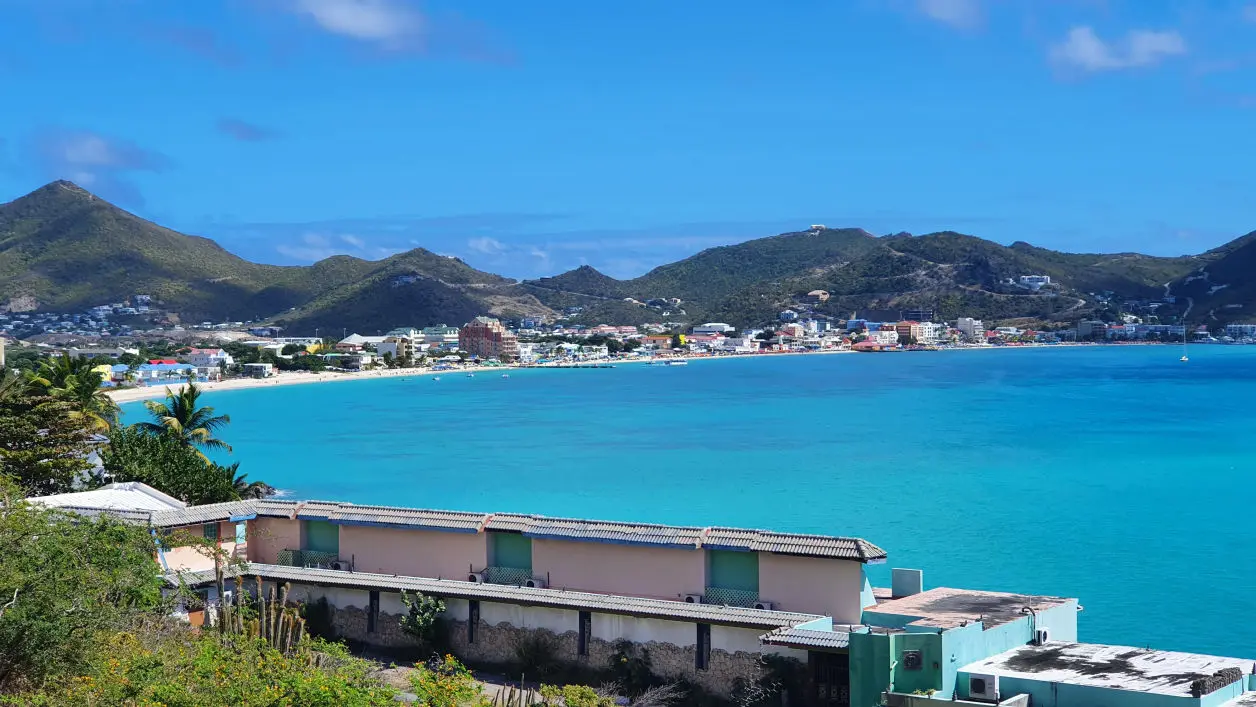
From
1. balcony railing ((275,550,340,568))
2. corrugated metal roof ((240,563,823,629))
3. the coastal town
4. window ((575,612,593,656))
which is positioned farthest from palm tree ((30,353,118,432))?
the coastal town

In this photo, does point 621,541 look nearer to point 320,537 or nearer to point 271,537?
point 320,537

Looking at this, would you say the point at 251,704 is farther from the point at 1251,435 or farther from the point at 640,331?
the point at 640,331

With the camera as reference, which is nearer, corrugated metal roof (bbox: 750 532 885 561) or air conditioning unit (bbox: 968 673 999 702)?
air conditioning unit (bbox: 968 673 999 702)

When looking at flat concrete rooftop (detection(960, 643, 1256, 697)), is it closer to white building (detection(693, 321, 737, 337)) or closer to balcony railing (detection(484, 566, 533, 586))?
balcony railing (detection(484, 566, 533, 586))

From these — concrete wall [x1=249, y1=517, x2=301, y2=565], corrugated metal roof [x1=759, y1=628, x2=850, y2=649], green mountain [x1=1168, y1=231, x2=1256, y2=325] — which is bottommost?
corrugated metal roof [x1=759, y1=628, x2=850, y2=649]

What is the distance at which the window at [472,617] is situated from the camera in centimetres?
1325

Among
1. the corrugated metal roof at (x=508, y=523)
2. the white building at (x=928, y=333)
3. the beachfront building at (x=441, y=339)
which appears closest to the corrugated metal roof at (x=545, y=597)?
the corrugated metal roof at (x=508, y=523)

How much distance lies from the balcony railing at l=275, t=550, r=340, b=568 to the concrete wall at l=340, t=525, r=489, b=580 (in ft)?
0.64

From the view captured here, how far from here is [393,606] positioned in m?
13.7

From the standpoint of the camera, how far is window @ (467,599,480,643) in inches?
522

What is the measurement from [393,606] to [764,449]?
32.3m

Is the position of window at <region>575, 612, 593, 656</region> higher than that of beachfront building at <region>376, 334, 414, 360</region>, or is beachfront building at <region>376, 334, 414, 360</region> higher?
beachfront building at <region>376, 334, 414, 360</region>

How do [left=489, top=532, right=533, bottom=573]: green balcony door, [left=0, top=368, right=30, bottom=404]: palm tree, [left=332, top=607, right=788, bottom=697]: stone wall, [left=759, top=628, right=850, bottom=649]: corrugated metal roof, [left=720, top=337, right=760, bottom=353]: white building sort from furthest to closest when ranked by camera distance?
[left=720, top=337, right=760, bottom=353]: white building → [left=0, top=368, right=30, bottom=404]: palm tree → [left=489, top=532, right=533, bottom=573]: green balcony door → [left=332, top=607, right=788, bottom=697]: stone wall → [left=759, top=628, right=850, bottom=649]: corrugated metal roof

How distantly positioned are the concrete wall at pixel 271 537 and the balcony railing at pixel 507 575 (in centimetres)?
281
